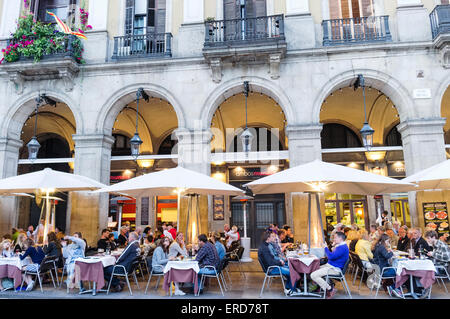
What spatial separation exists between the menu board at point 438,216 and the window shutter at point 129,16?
1210 centimetres

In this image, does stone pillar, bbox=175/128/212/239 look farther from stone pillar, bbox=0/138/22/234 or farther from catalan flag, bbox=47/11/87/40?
stone pillar, bbox=0/138/22/234

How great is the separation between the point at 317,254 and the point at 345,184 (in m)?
1.78

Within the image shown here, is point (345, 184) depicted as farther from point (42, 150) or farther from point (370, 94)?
point (42, 150)

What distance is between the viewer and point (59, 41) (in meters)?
12.3

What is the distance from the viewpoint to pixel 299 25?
1162 centimetres

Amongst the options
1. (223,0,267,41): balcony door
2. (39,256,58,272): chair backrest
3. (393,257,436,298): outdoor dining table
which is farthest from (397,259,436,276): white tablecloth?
(223,0,267,41): balcony door

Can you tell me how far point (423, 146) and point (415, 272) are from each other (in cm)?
559

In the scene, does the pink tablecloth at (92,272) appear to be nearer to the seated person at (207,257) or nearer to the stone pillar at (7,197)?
the seated person at (207,257)

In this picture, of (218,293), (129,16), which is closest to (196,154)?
(218,293)

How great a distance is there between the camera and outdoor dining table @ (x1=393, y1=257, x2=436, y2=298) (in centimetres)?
623

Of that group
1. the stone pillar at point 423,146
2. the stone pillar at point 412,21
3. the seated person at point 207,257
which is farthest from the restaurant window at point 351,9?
the seated person at point 207,257

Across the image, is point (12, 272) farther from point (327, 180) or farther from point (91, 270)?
point (327, 180)

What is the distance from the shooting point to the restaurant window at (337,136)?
1557 cm
